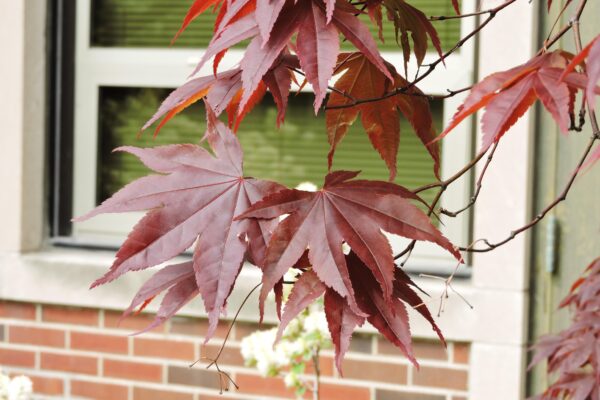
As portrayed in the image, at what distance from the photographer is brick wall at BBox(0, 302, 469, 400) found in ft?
9.50

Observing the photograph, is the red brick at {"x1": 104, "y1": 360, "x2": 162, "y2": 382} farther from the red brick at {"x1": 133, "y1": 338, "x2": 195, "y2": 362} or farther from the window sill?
the window sill

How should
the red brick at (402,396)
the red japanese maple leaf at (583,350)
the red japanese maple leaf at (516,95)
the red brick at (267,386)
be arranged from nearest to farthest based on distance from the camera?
the red japanese maple leaf at (516,95) → the red japanese maple leaf at (583,350) → the red brick at (402,396) → the red brick at (267,386)

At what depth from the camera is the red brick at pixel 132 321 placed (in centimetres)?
308

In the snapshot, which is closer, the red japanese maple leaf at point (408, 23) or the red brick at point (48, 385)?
the red japanese maple leaf at point (408, 23)

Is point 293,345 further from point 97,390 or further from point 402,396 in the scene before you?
point 97,390

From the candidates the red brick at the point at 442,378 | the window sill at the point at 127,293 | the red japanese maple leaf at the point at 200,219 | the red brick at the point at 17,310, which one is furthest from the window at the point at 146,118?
the red japanese maple leaf at the point at 200,219

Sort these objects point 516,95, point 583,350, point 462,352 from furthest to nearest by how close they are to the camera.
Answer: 1. point 462,352
2. point 583,350
3. point 516,95

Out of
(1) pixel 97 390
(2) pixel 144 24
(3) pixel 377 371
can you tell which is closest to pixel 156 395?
(1) pixel 97 390

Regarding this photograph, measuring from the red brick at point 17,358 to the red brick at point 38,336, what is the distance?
0.14 feet

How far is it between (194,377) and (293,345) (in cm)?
83

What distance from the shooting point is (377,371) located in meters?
2.93

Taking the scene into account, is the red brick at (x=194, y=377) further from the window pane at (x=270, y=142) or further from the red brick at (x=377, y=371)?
the window pane at (x=270, y=142)

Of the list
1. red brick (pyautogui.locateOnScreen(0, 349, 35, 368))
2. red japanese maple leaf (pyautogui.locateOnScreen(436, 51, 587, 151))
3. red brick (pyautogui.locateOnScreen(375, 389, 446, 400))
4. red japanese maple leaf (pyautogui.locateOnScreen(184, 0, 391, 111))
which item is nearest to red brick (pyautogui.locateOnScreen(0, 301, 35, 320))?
red brick (pyautogui.locateOnScreen(0, 349, 35, 368))

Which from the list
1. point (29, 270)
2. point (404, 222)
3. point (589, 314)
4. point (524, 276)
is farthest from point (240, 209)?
point (29, 270)
